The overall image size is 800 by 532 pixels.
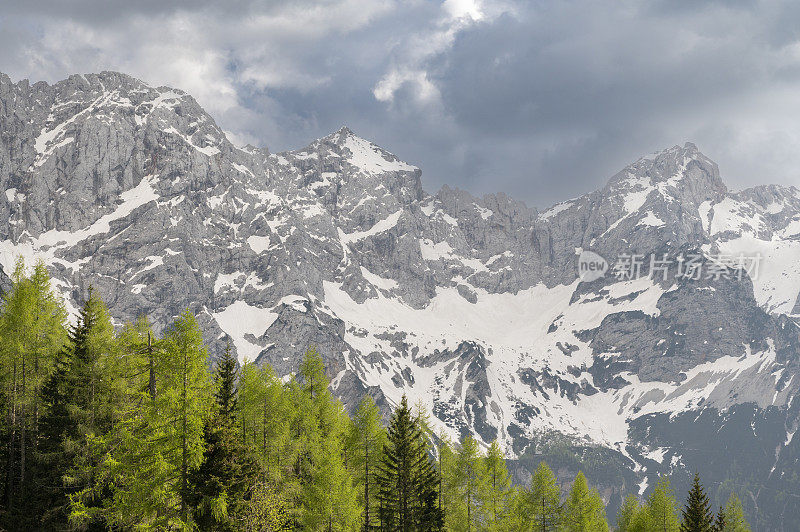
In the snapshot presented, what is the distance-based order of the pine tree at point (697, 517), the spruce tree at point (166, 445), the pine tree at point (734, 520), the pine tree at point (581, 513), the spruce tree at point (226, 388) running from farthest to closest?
the pine tree at point (734, 520), the pine tree at point (581, 513), the pine tree at point (697, 517), the spruce tree at point (226, 388), the spruce tree at point (166, 445)

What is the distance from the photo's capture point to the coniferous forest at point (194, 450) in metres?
33.2

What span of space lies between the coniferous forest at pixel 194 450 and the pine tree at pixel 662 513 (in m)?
0.13

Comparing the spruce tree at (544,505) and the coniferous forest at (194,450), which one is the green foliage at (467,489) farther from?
the spruce tree at (544,505)

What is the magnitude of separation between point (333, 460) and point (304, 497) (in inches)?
129

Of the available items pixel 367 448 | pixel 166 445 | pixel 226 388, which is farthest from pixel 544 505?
pixel 166 445

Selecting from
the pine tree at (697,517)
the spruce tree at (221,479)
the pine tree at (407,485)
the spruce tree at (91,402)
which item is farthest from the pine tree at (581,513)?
the spruce tree at (91,402)

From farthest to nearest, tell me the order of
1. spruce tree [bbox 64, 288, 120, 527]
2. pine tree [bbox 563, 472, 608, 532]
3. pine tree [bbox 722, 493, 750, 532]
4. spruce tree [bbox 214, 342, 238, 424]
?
pine tree [bbox 722, 493, 750, 532] → pine tree [bbox 563, 472, 608, 532] → spruce tree [bbox 214, 342, 238, 424] → spruce tree [bbox 64, 288, 120, 527]

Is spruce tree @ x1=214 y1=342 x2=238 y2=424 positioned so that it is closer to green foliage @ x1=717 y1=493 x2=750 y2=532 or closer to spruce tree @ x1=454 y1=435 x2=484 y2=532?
spruce tree @ x1=454 y1=435 x2=484 y2=532

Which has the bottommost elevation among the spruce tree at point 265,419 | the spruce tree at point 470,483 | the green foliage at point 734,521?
the green foliage at point 734,521

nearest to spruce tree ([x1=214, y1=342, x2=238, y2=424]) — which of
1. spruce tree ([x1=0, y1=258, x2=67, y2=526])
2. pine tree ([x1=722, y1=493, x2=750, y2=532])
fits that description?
spruce tree ([x1=0, y1=258, x2=67, y2=526])

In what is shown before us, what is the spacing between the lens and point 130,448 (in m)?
33.2

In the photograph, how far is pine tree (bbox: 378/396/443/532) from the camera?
2087 inches

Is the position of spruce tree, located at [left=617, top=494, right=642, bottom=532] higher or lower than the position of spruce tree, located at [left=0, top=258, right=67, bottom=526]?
lower

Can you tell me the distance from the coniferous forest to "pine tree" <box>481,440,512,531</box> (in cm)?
16
